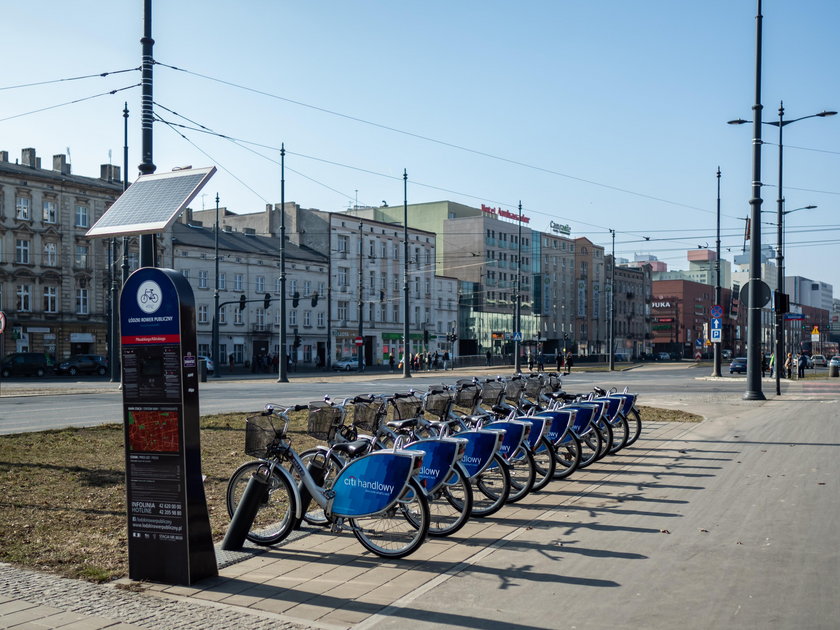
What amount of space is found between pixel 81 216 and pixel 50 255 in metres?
3.75

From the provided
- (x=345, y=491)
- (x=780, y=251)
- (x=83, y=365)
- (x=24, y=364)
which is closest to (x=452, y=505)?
(x=345, y=491)

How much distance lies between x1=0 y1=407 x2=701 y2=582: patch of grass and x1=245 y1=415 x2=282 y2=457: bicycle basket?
89 cm

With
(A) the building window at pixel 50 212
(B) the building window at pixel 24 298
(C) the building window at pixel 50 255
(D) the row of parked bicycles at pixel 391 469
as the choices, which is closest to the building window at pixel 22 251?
(C) the building window at pixel 50 255

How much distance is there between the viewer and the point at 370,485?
6.52m

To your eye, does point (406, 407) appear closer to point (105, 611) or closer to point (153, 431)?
point (153, 431)

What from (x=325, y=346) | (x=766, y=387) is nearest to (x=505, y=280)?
(x=325, y=346)

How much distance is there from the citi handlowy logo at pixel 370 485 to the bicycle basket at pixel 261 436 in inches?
29.5

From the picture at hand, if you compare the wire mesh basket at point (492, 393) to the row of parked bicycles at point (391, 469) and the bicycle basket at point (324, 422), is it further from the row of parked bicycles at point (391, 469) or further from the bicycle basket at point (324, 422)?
the bicycle basket at point (324, 422)

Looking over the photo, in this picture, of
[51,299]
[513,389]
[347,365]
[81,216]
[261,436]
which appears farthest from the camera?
[347,365]

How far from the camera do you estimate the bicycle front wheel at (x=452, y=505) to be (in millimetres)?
7113

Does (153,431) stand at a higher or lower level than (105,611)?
higher

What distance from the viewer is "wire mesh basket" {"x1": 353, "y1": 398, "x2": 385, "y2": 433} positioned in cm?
840

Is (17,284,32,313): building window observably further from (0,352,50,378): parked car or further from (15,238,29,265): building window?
(0,352,50,378): parked car

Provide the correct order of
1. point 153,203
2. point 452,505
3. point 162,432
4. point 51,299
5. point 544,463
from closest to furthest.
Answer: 1. point 162,432
2. point 153,203
3. point 452,505
4. point 544,463
5. point 51,299
